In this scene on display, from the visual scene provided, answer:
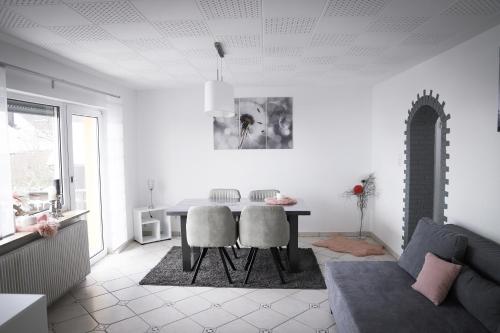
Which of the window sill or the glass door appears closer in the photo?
the window sill

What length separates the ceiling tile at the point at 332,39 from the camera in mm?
2721

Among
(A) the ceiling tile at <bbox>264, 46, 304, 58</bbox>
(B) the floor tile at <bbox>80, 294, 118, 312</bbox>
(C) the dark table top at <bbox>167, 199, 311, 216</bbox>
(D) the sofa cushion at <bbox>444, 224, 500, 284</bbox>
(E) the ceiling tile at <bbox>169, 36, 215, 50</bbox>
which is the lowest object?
(B) the floor tile at <bbox>80, 294, 118, 312</bbox>

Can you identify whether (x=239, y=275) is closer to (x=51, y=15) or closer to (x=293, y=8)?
(x=293, y=8)

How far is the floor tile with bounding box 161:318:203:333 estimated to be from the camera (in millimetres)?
2617

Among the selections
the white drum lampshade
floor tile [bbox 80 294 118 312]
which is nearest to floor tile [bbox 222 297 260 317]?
floor tile [bbox 80 294 118 312]

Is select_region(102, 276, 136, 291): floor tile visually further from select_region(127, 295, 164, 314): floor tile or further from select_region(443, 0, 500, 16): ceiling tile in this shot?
select_region(443, 0, 500, 16): ceiling tile

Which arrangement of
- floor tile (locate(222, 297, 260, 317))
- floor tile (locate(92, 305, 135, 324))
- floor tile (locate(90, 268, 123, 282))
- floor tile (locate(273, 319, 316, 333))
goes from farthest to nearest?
floor tile (locate(90, 268, 123, 282)) → floor tile (locate(222, 297, 260, 317)) → floor tile (locate(92, 305, 135, 324)) → floor tile (locate(273, 319, 316, 333))

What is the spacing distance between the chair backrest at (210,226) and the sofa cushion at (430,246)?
1.68m

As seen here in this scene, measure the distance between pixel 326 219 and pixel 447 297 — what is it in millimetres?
3068

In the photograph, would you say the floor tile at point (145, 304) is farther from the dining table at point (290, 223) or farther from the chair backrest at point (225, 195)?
the chair backrest at point (225, 195)

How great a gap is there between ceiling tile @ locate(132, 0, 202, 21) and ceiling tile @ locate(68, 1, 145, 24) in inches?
2.6

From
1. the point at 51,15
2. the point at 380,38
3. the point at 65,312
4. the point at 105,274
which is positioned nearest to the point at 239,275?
the point at 105,274

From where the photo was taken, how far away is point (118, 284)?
3549mm

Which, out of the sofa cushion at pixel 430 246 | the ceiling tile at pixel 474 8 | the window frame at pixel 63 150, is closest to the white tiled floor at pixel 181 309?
the sofa cushion at pixel 430 246
